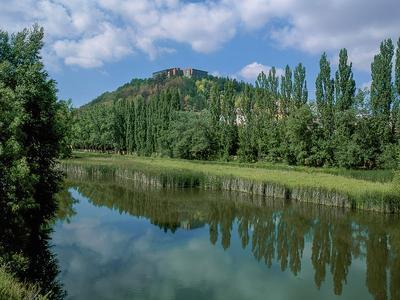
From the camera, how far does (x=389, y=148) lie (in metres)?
43.3

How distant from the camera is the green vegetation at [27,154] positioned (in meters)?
11.2

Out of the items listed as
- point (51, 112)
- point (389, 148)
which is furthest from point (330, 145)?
point (51, 112)

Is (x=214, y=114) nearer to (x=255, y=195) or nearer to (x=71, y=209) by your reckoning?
(x=255, y=195)

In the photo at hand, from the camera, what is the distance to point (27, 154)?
544 inches

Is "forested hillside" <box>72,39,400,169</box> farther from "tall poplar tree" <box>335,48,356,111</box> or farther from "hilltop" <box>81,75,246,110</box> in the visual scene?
"hilltop" <box>81,75,246,110</box>

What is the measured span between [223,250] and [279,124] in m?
39.1

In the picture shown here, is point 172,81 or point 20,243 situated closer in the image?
point 20,243

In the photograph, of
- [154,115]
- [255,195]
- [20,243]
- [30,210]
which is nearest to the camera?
[20,243]

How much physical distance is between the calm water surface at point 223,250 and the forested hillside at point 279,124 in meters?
17.1

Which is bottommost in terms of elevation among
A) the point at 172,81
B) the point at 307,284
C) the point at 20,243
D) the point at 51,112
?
the point at 307,284

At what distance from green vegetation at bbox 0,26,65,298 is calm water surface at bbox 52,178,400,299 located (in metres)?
1.55

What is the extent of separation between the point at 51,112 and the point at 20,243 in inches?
175

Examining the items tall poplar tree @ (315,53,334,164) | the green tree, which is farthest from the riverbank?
the green tree

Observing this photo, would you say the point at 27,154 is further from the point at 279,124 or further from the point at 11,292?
the point at 279,124
